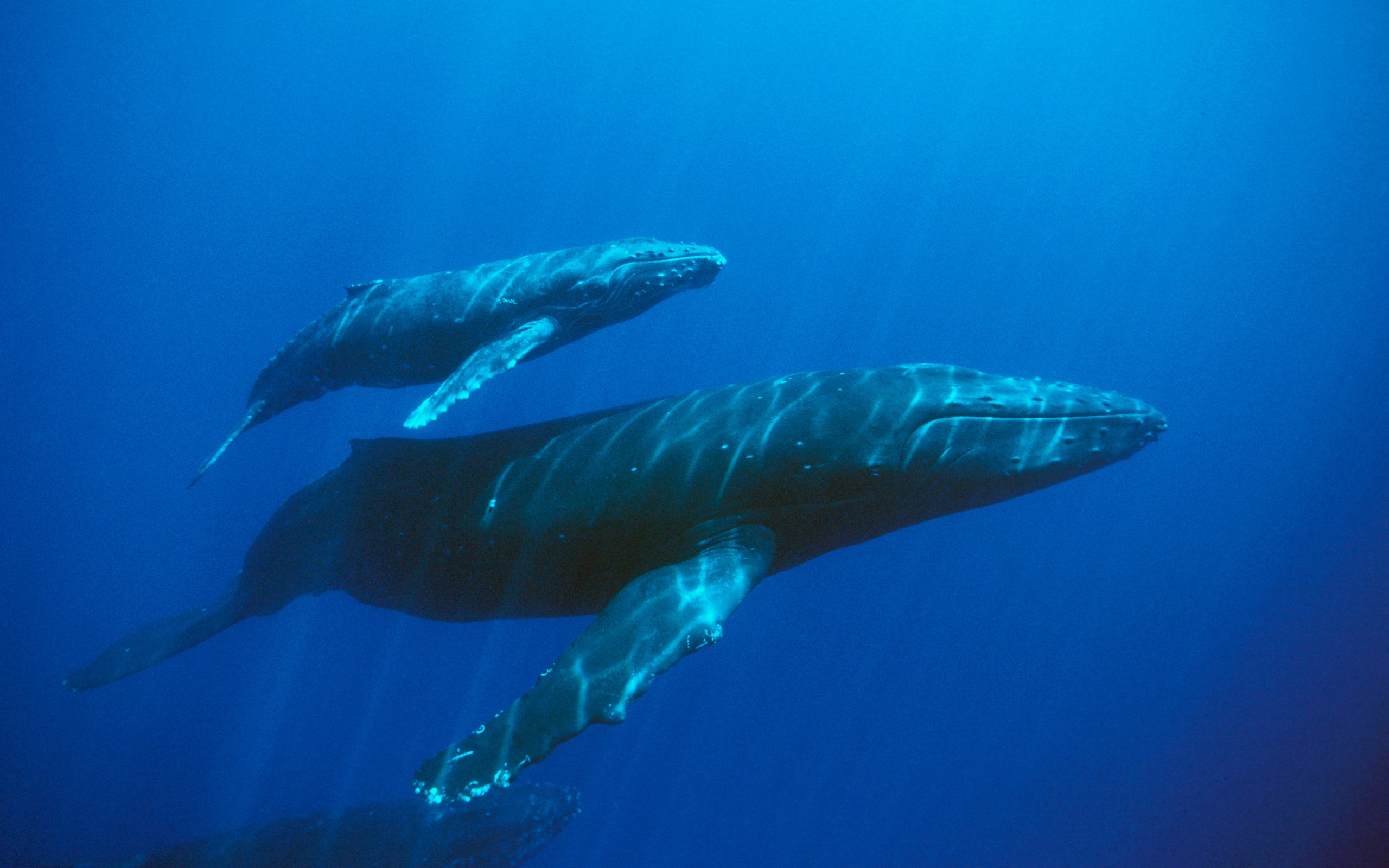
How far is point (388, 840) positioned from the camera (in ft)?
30.5

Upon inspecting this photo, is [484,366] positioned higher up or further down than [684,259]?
further down

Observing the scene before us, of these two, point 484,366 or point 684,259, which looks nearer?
point 484,366

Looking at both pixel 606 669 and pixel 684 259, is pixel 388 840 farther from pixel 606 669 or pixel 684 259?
pixel 684 259

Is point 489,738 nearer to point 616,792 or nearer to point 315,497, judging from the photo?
point 315,497

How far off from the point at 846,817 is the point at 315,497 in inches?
706

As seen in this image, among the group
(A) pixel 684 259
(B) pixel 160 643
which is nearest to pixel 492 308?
(A) pixel 684 259

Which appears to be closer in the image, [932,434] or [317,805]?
[932,434]

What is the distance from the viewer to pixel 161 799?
1650 cm

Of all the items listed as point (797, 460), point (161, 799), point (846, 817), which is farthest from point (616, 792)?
point (797, 460)

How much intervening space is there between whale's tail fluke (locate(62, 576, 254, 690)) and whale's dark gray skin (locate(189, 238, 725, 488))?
5.35 feet

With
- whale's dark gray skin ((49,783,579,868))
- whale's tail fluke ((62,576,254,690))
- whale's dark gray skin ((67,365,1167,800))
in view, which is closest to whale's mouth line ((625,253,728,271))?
whale's dark gray skin ((67,365,1167,800))

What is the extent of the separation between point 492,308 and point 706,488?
413 cm

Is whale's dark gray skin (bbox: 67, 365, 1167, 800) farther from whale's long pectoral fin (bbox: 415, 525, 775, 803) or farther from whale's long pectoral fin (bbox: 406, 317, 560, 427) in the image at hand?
whale's long pectoral fin (bbox: 406, 317, 560, 427)

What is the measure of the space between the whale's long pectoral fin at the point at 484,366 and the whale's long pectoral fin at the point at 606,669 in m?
2.91
